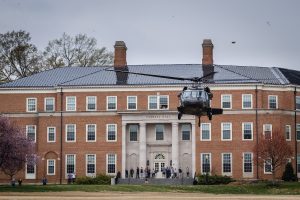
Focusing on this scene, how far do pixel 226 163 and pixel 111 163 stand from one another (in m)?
11.7

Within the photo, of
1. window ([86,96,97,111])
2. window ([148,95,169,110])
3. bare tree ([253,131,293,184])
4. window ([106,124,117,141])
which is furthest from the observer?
window ([86,96,97,111])

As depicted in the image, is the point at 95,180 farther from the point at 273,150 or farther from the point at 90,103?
the point at 273,150

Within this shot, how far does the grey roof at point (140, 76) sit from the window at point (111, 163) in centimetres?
755

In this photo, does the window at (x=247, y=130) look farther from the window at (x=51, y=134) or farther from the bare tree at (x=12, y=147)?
the bare tree at (x=12, y=147)

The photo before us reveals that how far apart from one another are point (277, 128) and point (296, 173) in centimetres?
504

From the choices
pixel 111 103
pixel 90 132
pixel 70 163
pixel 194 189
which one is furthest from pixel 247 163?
pixel 194 189

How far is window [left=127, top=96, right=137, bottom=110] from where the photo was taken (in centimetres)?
10175

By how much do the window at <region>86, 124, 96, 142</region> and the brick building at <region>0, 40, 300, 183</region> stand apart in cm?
10

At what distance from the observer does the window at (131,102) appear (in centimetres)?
10175

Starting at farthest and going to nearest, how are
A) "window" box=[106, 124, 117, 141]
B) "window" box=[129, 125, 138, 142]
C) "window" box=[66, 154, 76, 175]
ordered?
"window" box=[129, 125, 138, 142], "window" box=[106, 124, 117, 141], "window" box=[66, 154, 76, 175]

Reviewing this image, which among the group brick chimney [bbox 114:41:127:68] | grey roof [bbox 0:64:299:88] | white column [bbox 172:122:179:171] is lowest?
white column [bbox 172:122:179:171]

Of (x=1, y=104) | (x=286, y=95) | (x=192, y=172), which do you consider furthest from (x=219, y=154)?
(x=1, y=104)

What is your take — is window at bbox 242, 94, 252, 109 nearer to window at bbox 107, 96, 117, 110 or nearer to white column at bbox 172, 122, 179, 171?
white column at bbox 172, 122, 179, 171

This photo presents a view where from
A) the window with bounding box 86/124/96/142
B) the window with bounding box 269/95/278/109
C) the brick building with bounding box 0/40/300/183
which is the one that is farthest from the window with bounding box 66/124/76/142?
the window with bounding box 269/95/278/109
